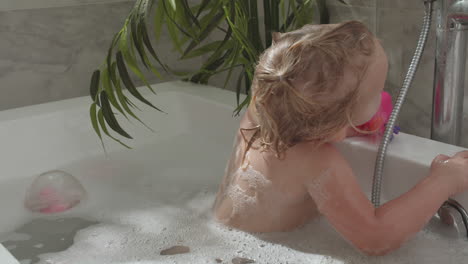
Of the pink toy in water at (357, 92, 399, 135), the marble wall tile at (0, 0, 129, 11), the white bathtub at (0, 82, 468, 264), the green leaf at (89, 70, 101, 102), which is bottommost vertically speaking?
the white bathtub at (0, 82, 468, 264)

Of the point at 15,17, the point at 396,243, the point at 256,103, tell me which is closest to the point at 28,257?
the point at 256,103

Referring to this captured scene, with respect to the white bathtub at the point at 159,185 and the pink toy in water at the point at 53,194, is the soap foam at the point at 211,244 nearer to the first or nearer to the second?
the white bathtub at the point at 159,185

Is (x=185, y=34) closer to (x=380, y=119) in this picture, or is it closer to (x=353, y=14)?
(x=353, y=14)

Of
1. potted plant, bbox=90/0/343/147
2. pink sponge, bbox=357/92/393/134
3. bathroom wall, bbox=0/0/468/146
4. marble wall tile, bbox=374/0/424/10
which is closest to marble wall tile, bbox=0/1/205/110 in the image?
bathroom wall, bbox=0/0/468/146

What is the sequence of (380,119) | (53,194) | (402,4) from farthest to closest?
(402,4), (53,194), (380,119)

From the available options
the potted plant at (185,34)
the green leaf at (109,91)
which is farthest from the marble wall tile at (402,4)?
the green leaf at (109,91)

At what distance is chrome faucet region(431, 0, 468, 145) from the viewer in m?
1.03

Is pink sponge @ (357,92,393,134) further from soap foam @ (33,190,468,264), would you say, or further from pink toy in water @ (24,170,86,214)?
pink toy in water @ (24,170,86,214)

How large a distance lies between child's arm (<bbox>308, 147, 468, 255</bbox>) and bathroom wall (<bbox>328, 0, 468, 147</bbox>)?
48 centimetres

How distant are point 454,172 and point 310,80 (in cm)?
33

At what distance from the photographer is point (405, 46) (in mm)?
1500

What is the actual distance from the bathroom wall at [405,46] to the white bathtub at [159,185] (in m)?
0.33

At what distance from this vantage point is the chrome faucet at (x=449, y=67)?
3.37ft

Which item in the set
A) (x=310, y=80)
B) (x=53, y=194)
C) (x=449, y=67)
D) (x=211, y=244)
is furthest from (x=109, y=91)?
(x=449, y=67)
